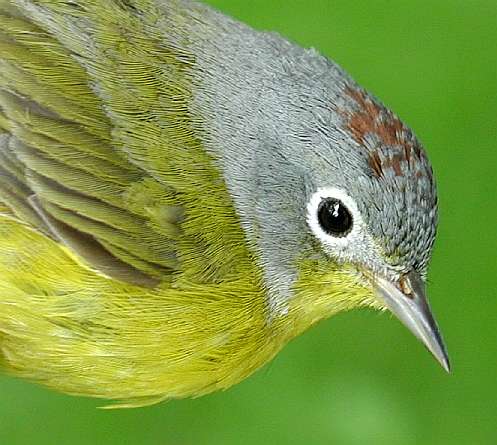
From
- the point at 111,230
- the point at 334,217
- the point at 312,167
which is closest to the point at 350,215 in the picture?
the point at 334,217

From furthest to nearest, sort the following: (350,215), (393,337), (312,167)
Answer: (393,337) → (312,167) → (350,215)

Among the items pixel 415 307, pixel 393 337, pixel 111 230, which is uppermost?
pixel 393 337

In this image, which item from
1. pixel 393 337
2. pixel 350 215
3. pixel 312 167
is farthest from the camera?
pixel 393 337

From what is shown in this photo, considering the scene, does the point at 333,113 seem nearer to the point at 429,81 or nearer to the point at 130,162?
the point at 130,162

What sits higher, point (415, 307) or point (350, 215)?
point (350, 215)

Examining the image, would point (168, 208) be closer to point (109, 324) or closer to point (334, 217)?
point (109, 324)

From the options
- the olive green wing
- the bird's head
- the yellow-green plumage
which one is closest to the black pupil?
the bird's head
